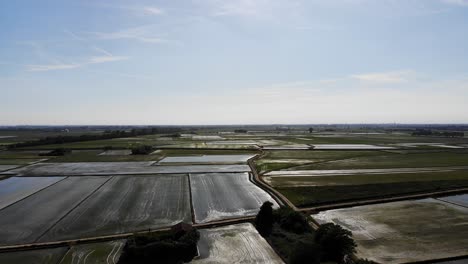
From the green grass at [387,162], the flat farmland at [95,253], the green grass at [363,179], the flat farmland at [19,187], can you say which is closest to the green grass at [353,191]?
the green grass at [363,179]

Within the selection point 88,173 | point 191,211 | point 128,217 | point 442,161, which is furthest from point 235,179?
point 442,161

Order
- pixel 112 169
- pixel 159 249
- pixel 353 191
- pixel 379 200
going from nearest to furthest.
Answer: pixel 159 249, pixel 379 200, pixel 353 191, pixel 112 169

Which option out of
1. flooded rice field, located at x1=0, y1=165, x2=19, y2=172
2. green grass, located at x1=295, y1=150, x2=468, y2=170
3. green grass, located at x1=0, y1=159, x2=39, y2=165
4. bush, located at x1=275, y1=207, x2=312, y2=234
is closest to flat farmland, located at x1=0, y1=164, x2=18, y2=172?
flooded rice field, located at x1=0, y1=165, x2=19, y2=172

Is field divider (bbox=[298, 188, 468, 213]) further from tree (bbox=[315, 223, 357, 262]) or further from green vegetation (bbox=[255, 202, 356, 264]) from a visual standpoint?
tree (bbox=[315, 223, 357, 262])

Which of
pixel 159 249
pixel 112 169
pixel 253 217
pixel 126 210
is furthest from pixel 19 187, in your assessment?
pixel 253 217

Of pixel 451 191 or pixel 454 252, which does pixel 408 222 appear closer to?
pixel 454 252

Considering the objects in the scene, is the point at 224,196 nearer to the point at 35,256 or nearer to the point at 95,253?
the point at 95,253

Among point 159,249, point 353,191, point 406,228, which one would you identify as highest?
point 353,191
